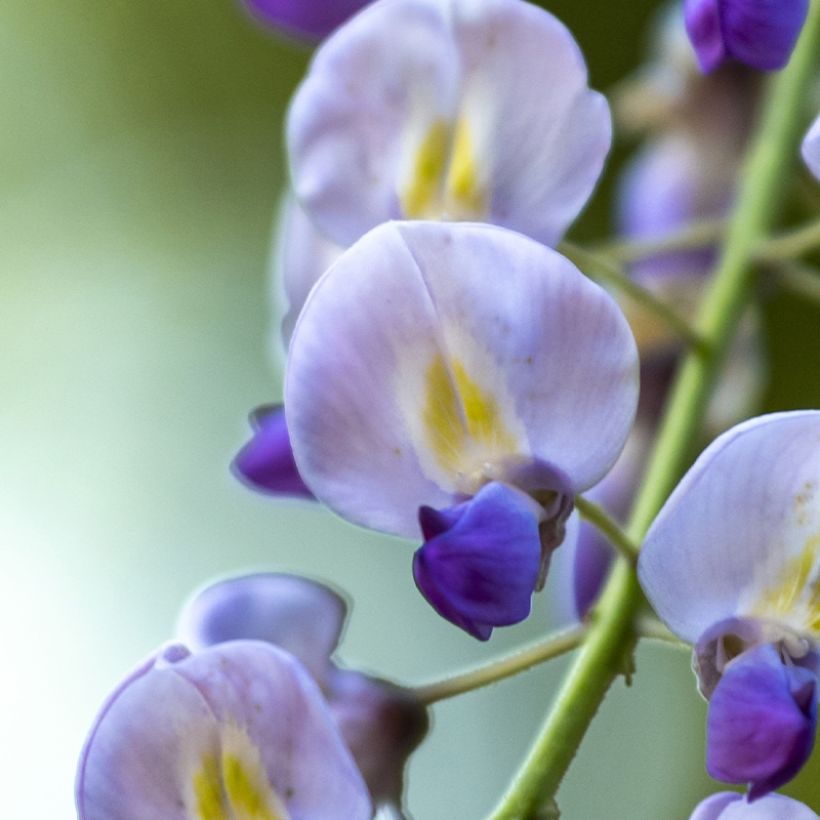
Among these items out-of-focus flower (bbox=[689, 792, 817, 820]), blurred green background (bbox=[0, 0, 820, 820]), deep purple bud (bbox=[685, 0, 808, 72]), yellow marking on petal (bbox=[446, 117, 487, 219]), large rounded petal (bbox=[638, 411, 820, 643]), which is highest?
deep purple bud (bbox=[685, 0, 808, 72])

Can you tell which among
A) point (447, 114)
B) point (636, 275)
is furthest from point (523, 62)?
point (636, 275)

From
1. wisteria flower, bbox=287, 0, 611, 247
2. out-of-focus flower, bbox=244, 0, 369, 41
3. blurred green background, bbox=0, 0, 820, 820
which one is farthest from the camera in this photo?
blurred green background, bbox=0, 0, 820, 820

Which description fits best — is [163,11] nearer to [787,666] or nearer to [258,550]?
[258,550]

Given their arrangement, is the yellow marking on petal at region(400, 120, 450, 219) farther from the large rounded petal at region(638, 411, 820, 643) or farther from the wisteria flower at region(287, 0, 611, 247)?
the large rounded petal at region(638, 411, 820, 643)

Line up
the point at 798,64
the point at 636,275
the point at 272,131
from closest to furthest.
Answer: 1. the point at 798,64
2. the point at 636,275
3. the point at 272,131

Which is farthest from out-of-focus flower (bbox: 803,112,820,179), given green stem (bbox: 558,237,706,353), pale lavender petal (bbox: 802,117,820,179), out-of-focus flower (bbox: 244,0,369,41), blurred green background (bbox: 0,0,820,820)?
blurred green background (bbox: 0,0,820,820)

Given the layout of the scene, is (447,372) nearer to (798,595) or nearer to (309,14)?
(798,595)
